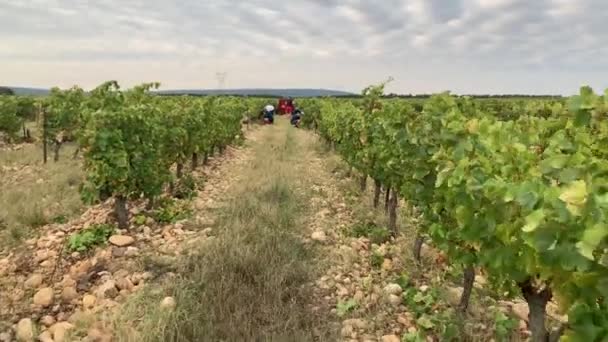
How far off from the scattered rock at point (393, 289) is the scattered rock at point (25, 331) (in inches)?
140

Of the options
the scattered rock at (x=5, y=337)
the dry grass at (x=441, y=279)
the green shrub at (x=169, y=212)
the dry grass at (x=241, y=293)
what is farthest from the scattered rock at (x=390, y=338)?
the green shrub at (x=169, y=212)

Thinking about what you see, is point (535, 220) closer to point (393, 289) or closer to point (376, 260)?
point (393, 289)

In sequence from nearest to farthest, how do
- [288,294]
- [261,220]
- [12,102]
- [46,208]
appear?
[288,294], [261,220], [46,208], [12,102]

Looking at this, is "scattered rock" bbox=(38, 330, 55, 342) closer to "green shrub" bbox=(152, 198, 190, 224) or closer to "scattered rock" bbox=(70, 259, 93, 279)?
"scattered rock" bbox=(70, 259, 93, 279)

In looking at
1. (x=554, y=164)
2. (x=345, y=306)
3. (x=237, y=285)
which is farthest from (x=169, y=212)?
(x=554, y=164)

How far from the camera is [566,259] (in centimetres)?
189

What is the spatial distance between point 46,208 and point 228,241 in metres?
4.00

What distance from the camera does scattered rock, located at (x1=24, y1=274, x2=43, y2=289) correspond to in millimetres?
5238

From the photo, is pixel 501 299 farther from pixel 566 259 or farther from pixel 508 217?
pixel 566 259

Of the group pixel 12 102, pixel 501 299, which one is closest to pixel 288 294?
pixel 501 299

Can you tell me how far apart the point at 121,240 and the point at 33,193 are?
386 cm

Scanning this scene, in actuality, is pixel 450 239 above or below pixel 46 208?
above

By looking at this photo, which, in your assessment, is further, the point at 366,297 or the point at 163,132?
the point at 163,132

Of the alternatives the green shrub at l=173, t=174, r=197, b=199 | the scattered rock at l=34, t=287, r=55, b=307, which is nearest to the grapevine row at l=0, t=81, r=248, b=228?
the green shrub at l=173, t=174, r=197, b=199
